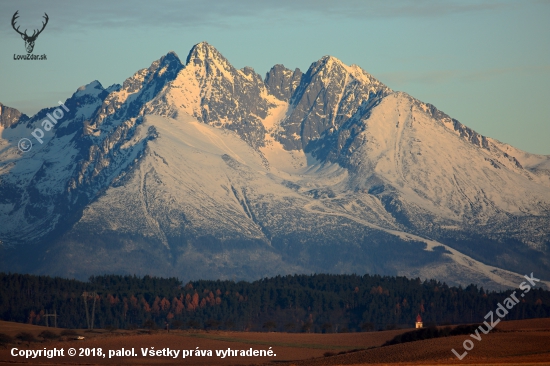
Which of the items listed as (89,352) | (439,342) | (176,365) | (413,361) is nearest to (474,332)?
(439,342)

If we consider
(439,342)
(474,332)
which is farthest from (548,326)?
(439,342)

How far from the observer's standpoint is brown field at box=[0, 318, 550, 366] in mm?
144500

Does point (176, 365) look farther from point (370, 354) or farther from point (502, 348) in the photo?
point (502, 348)

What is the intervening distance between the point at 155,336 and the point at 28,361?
37.9m

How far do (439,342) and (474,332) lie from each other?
12492 millimetres

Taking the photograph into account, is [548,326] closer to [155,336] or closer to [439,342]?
[439,342]

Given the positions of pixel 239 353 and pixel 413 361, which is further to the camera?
pixel 239 353

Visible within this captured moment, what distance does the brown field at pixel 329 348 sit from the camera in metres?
144

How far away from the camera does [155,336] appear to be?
19662 centimetres

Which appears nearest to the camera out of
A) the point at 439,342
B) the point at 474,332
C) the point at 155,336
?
the point at 439,342

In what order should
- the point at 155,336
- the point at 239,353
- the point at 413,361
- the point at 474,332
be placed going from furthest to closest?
the point at 155,336, the point at 239,353, the point at 474,332, the point at 413,361

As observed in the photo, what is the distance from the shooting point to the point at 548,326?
187m

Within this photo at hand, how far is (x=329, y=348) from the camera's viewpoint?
18838 cm

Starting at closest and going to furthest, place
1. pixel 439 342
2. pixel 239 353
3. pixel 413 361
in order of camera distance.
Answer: pixel 413 361
pixel 439 342
pixel 239 353
